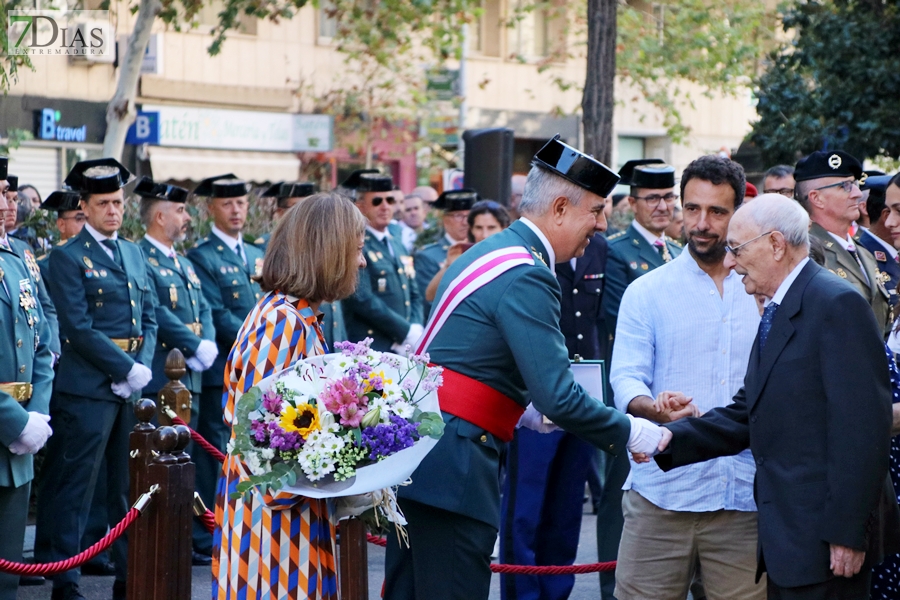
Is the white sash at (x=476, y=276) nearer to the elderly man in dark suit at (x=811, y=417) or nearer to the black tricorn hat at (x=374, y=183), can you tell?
the elderly man in dark suit at (x=811, y=417)

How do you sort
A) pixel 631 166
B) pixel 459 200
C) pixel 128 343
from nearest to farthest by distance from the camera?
pixel 128 343, pixel 631 166, pixel 459 200

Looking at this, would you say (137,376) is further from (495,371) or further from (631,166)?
(495,371)

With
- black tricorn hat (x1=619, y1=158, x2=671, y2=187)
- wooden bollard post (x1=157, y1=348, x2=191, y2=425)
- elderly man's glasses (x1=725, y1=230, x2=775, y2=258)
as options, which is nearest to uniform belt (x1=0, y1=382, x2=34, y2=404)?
wooden bollard post (x1=157, y1=348, x2=191, y2=425)

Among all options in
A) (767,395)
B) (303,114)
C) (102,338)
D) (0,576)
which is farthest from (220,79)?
(767,395)

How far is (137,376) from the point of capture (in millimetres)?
7305

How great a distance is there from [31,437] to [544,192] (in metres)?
2.65

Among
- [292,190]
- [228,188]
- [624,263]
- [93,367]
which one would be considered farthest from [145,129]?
[624,263]

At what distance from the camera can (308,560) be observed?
4305 mm

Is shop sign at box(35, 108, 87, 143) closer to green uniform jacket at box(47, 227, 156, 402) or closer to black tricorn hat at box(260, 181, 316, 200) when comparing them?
black tricorn hat at box(260, 181, 316, 200)

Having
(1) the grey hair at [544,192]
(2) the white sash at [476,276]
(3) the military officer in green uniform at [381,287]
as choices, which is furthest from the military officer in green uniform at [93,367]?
(1) the grey hair at [544,192]

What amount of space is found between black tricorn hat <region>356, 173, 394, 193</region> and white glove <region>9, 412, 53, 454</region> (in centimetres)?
472

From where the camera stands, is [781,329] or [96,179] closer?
[781,329]

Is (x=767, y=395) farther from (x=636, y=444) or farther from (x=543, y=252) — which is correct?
(x=543, y=252)

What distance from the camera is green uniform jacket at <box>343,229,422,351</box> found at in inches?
359
